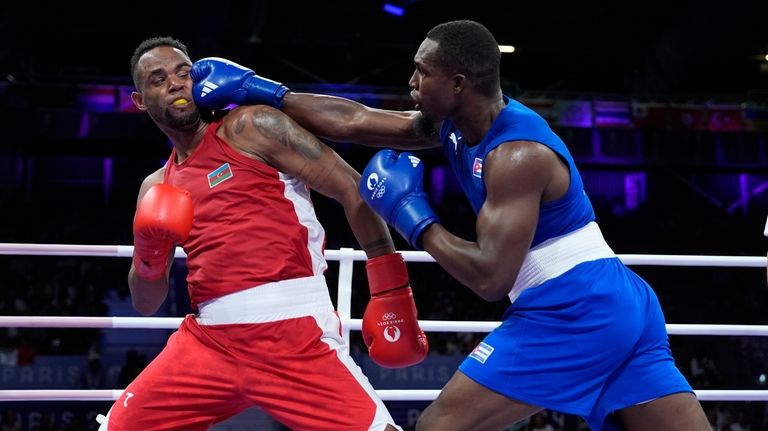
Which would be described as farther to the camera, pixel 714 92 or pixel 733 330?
pixel 714 92

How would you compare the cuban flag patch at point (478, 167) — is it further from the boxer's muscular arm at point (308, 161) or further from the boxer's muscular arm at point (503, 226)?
the boxer's muscular arm at point (308, 161)

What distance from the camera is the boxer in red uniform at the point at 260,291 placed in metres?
2.53

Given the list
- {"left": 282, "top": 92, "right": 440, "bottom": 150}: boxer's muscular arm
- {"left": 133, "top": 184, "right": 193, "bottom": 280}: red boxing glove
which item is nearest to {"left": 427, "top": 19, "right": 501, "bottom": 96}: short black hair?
{"left": 282, "top": 92, "right": 440, "bottom": 150}: boxer's muscular arm

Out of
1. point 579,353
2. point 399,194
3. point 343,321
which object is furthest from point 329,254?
point 579,353

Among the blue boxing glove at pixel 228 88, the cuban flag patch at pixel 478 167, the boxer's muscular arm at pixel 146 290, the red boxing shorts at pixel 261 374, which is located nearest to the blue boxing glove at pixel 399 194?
the cuban flag patch at pixel 478 167

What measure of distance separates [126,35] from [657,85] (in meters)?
8.71

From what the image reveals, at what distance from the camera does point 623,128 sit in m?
13.6

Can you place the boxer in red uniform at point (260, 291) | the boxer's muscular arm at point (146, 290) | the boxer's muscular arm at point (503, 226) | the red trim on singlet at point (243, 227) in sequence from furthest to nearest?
the boxer's muscular arm at point (146, 290) < the red trim on singlet at point (243, 227) < the boxer in red uniform at point (260, 291) < the boxer's muscular arm at point (503, 226)

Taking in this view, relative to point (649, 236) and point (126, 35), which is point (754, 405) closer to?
point (649, 236)

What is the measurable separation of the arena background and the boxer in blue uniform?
7.54m

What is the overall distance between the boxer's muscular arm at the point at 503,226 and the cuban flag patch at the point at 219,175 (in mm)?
728

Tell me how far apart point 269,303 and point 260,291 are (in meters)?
0.05

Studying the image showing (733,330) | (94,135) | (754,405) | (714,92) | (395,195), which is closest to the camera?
(395,195)

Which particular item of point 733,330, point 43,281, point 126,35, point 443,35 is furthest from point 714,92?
point 443,35
